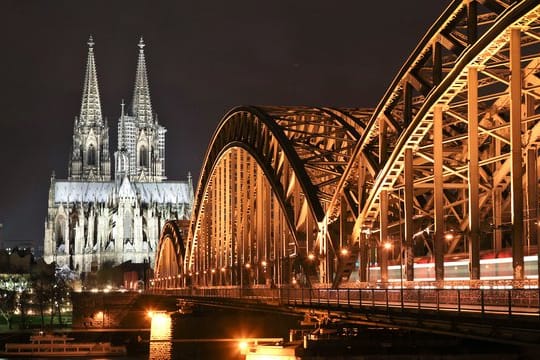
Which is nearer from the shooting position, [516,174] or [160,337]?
[516,174]

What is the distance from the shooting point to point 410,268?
5091cm

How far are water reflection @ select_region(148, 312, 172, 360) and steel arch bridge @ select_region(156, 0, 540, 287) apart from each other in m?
9.33

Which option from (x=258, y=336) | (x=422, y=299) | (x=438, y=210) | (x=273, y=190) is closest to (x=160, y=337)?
(x=258, y=336)

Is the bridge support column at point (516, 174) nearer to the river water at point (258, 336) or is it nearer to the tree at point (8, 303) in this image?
the river water at point (258, 336)

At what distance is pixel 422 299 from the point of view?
4300 centimetres

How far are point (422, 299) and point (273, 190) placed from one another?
132ft

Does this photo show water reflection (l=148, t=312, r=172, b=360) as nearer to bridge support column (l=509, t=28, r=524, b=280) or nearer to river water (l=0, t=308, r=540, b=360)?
river water (l=0, t=308, r=540, b=360)

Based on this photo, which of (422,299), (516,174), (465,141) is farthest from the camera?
(465,141)

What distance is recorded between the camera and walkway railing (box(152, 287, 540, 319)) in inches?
1374

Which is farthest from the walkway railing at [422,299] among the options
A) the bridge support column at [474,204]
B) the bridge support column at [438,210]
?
the bridge support column at [474,204]

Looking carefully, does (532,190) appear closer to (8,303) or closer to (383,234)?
(383,234)

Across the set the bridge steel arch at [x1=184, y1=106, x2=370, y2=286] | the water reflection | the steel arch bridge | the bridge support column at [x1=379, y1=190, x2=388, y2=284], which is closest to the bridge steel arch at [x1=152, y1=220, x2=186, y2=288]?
the water reflection

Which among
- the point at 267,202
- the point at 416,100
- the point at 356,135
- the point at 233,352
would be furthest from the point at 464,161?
the point at 233,352

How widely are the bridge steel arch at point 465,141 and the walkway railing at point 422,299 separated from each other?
6.46ft
